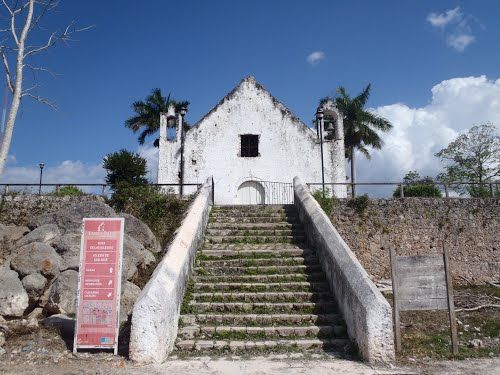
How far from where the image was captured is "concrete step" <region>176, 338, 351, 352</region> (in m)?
6.10

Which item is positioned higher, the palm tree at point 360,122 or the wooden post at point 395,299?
the palm tree at point 360,122

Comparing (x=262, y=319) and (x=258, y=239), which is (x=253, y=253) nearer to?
(x=258, y=239)

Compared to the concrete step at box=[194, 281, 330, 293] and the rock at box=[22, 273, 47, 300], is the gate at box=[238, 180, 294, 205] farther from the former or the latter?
the rock at box=[22, 273, 47, 300]

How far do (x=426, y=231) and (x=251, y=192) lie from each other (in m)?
7.56

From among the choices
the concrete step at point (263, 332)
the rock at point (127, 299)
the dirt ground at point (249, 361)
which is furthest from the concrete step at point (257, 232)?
the dirt ground at point (249, 361)

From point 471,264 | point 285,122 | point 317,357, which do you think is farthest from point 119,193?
point 471,264

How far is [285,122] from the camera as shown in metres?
19.2

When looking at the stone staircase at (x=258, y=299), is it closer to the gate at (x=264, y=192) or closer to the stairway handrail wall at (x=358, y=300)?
the stairway handrail wall at (x=358, y=300)

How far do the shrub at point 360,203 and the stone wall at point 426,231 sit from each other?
9 centimetres

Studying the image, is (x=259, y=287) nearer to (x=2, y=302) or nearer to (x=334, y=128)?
(x=2, y=302)

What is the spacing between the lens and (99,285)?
6180 mm

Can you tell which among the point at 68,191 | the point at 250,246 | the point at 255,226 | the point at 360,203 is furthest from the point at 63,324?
the point at 360,203

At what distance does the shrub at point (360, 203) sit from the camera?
14508 mm

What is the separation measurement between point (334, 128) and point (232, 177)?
5.65m
